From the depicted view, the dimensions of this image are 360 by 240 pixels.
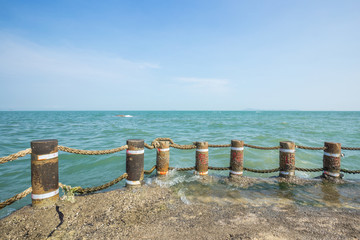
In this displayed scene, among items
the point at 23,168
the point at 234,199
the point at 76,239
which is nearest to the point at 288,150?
the point at 234,199

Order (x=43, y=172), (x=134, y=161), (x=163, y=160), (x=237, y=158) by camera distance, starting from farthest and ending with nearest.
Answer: (x=237, y=158)
(x=163, y=160)
(x=134, y=161)
(x=43, y=172)

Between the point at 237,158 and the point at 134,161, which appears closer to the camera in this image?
the point at 134,161

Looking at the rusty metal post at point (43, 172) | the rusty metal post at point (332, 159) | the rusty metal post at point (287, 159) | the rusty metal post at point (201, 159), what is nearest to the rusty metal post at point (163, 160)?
the rusty metal post at point (201, 159)

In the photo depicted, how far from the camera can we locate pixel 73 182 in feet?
22.9

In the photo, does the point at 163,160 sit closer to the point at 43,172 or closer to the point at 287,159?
the point at 43,172

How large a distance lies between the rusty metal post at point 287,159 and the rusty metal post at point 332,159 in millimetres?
1070

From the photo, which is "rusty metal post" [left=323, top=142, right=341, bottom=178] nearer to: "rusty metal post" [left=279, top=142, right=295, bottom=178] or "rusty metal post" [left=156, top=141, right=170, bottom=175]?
"rusty metal post" [left=279, top=142, right=295, bottom=178]

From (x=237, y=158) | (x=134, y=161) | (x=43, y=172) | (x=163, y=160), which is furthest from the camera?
(x=237, y=158)

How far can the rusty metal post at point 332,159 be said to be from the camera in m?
5.55

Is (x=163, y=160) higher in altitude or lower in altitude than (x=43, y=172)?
lower

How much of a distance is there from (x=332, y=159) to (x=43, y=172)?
7337mm

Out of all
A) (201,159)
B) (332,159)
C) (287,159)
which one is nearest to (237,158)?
(201,159)

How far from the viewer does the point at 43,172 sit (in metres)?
3.57

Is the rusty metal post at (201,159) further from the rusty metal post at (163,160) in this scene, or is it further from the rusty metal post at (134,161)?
the rusty metal post at (134,161)
